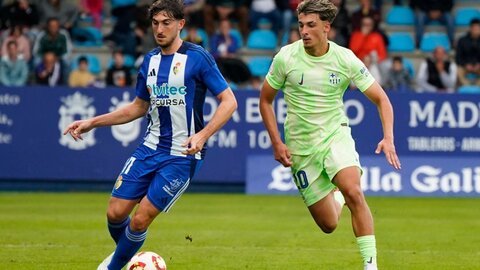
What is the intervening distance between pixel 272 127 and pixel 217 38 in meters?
14.5

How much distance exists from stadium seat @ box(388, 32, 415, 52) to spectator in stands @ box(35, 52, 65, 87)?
737cm

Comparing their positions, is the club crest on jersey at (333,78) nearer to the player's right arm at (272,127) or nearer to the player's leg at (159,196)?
the player's right arm at (272,127)

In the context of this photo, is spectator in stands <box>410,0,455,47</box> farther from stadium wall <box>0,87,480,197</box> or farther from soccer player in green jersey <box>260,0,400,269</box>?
soccer player in green jersey <box>260,0,400,269</box>

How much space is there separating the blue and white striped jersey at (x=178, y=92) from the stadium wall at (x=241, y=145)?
11.4 metres

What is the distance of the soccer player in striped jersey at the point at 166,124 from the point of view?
33.7 ft

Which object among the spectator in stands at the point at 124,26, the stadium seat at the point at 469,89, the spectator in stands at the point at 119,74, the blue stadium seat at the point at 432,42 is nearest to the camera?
the stadium seat at the point at 469,89

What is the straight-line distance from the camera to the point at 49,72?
24.3 m

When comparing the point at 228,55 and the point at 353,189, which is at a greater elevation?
the point at 353,189

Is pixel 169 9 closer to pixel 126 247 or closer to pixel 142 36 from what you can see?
pixel 126 247

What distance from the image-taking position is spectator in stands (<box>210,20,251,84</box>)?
2403 centimetres

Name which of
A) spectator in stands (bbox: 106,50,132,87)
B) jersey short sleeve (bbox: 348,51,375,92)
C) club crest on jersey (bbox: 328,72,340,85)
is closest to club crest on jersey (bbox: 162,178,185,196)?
club crest on jersey (bbox: 328,72,340,85)

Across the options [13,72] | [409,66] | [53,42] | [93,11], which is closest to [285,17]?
[409,66]

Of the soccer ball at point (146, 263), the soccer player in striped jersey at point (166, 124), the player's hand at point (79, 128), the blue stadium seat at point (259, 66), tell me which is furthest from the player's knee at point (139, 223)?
the blue stadium seat at point (259, 66)

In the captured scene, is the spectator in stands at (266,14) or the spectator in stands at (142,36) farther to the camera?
the spectator in stands at (266,14)
